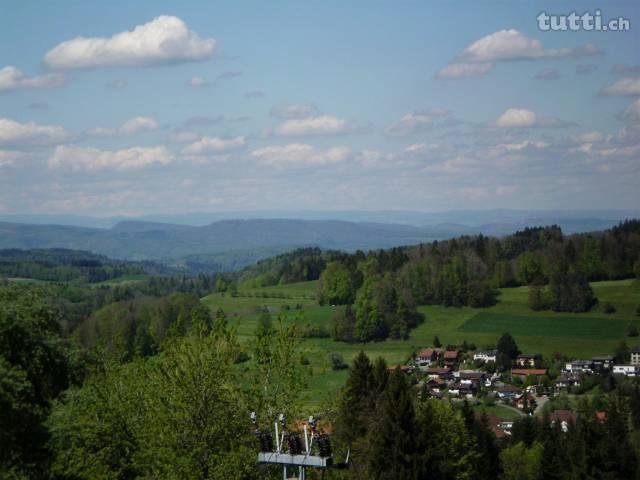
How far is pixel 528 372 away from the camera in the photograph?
105312mm

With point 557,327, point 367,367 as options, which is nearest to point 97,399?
point 367,367

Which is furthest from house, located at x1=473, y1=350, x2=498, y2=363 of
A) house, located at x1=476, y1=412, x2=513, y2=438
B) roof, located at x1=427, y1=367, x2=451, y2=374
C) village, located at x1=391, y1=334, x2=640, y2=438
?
house, located at x1=476, y1=412, x2=513, y2=438

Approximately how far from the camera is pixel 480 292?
134 meters

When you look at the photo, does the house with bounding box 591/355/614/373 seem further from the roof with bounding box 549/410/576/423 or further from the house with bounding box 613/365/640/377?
the roof with bounding box 549/410/576/423

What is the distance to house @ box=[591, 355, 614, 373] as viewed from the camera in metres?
102

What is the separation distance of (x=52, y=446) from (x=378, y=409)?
765 inches

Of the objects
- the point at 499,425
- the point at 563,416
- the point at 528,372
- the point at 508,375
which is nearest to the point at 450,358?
the point at 508,375

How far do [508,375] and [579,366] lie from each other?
24.1 ft

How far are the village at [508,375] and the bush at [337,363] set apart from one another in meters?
6.70

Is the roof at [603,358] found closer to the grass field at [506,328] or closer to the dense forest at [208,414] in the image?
the grass field at [506,328]

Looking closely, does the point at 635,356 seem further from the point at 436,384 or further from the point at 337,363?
the point at 337,363

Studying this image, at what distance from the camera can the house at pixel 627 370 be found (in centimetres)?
10281

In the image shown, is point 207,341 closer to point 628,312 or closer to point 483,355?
point 483,355

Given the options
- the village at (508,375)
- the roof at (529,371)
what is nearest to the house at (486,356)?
the village at (508,375)
